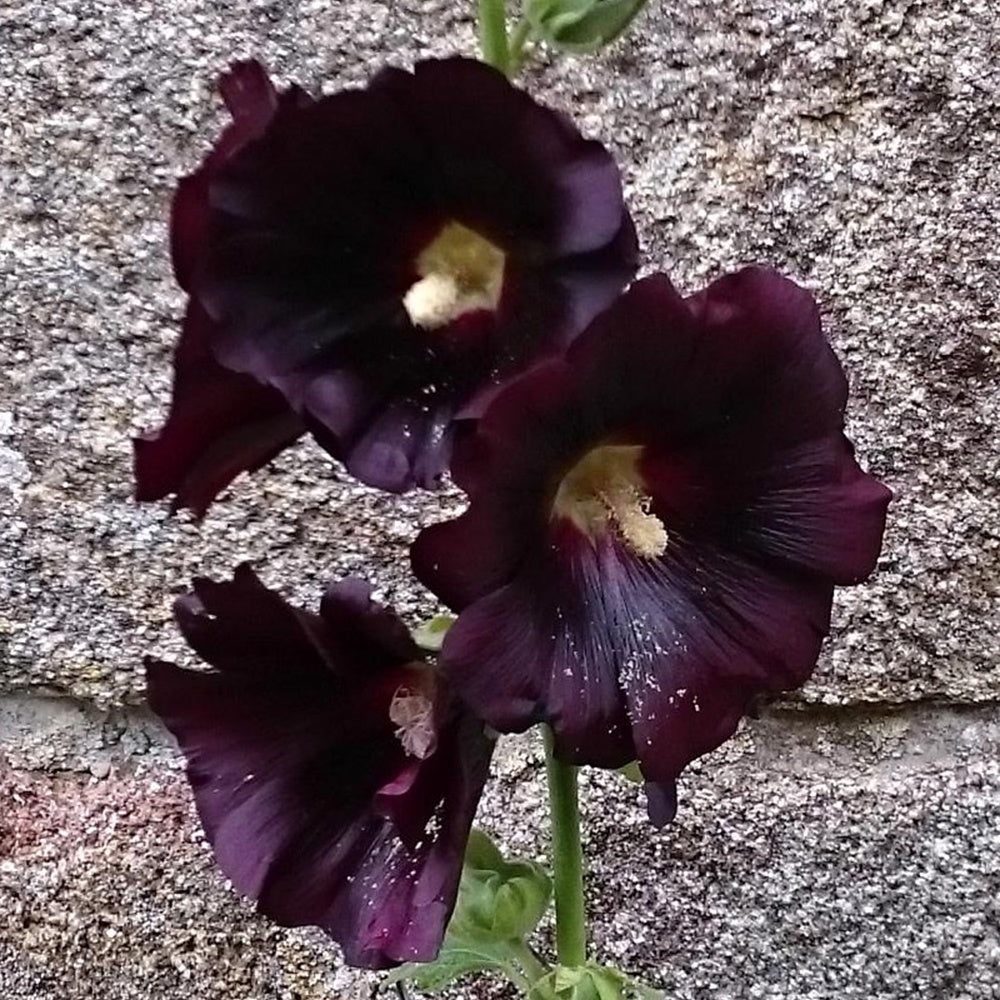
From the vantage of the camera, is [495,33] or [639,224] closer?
[495,33]

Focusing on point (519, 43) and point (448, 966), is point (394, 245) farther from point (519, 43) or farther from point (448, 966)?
point (448, 966)

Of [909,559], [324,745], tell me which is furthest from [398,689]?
[909,559]

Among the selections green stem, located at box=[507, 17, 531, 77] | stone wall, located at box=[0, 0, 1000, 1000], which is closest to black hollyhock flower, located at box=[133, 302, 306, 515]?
green stem, located at box=[507, 17, 531, 77]

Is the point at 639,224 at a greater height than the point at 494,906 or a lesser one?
greater

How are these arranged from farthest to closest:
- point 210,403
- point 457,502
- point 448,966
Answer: point 457,502, point 448,966, point 210,403

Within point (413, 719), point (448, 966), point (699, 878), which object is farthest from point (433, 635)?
point (699, 878)

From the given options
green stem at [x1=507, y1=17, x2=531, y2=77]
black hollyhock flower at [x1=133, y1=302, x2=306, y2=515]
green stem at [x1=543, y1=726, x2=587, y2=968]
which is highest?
green stem at [x1=507, y1=17, x2=531, y2=77]

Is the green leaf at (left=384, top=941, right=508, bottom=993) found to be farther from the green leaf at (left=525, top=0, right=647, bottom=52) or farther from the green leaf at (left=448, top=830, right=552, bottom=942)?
the green leaf at (left=525, top=0, right=647, bottom=52)
